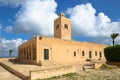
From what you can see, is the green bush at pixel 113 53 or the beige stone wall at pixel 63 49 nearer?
the beige stone wall at pixel 63 49

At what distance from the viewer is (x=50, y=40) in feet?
81.5

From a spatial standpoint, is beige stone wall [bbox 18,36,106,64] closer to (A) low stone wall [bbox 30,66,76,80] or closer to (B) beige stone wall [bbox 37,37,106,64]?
(B) beige stone wall [bbox 37,37,106,64]

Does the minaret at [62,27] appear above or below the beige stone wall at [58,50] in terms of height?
above

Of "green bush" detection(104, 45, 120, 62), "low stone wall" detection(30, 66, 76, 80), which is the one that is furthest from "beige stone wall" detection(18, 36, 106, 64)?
"low stone wall" detection(30, 66, 76, 80)

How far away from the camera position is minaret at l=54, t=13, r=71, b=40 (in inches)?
1345

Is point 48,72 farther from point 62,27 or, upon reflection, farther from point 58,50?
point 62,27

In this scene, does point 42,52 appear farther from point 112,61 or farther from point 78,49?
point 112,61

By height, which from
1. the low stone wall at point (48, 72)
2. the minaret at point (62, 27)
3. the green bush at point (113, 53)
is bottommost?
the low stone wall at point (48, 72)

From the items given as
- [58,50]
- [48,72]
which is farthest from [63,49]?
[48,72]

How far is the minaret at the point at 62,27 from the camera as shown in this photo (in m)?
34.2

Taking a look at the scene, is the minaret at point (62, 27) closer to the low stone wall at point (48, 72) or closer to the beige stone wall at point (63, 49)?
the beige stone wall at point (63, 49)

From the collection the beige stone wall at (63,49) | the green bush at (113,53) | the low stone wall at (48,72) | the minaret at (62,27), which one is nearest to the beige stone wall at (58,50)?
the beige stone wall at (63,49)

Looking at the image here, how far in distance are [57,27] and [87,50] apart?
8550 mm

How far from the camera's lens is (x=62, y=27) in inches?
1350
